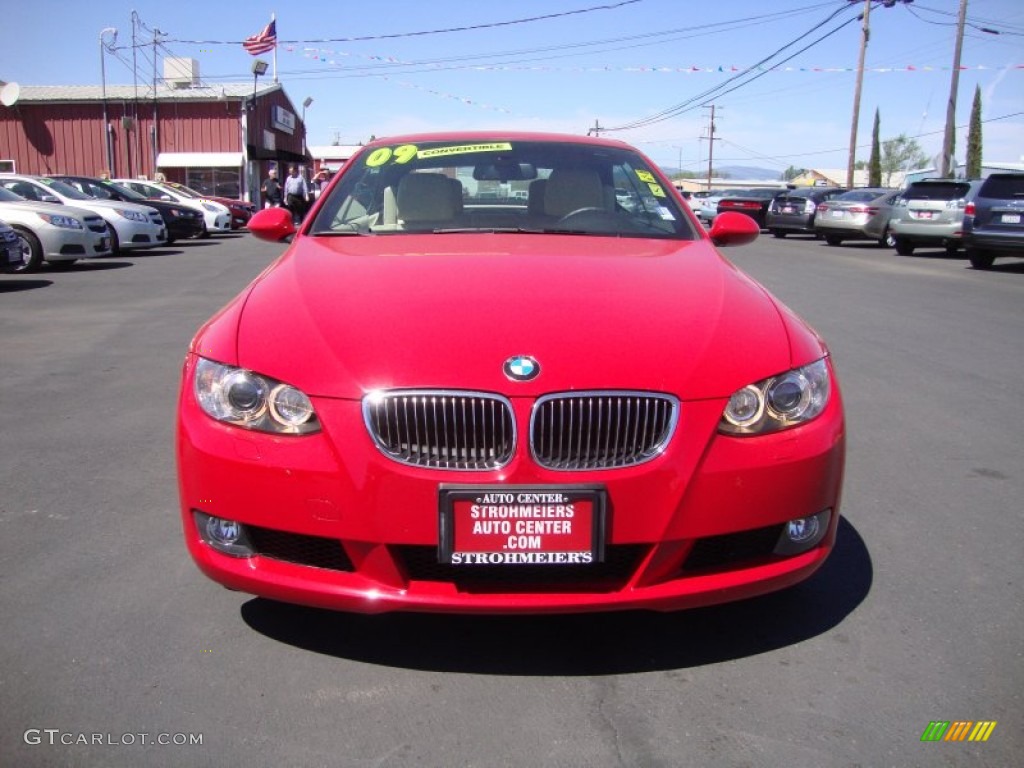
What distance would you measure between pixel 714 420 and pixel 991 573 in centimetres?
156

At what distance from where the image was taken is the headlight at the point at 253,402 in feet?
8.07

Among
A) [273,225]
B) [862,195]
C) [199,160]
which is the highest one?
[199,160]

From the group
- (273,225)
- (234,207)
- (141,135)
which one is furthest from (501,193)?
(141,135)

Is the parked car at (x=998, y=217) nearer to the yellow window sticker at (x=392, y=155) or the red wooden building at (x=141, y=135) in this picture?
the yellow window sticker at (x=392, y=155)

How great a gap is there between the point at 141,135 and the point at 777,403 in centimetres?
4239

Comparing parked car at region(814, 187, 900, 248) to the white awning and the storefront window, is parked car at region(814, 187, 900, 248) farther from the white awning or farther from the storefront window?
the storefront window

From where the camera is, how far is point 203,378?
2.66 metres

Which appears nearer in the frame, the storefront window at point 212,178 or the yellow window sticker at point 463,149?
the yellow window sticker at point 463,149

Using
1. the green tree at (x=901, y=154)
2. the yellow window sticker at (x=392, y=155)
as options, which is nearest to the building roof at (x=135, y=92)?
the yellow window sticker at (x=392, y=155)

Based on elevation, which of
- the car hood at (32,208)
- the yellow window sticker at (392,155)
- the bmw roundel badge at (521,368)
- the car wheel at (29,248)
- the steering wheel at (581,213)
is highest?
the yellow window sticker at (392,155)

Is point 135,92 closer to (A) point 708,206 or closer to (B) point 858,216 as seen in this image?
(A) point 708,206

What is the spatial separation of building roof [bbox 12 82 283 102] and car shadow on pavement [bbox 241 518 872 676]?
132 ft

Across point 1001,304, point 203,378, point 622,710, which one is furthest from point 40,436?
point 1001,304

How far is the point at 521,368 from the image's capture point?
96.6 inches
